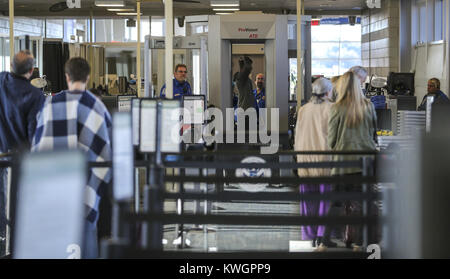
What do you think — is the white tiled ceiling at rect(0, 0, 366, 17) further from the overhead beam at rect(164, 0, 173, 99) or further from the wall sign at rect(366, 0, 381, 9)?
the overhead beam at rect(164, 0, 173, 99)

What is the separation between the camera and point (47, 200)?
1.67 metres

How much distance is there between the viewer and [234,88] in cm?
1284

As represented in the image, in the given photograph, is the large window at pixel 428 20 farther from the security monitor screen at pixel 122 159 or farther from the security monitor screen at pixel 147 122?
the security monitor screen at pixel 122 159

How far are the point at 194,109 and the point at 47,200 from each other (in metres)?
7.79

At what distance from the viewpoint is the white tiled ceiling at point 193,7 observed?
76.8 feet

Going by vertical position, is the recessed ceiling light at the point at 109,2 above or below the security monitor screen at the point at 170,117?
above

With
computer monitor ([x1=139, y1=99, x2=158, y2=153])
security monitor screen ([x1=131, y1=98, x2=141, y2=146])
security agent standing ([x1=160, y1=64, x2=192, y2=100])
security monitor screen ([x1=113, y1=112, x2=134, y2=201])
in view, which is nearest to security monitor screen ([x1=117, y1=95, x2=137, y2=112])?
security agent standing ([x1=160, y1=64, x2=192, y2=100])

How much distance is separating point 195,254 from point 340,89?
3.22 m

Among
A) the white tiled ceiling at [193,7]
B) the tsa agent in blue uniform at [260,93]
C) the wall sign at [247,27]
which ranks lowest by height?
the tsa agent in blue uniform at [260,93]

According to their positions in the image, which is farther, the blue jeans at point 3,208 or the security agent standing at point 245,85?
the security agent standing at point 245,85

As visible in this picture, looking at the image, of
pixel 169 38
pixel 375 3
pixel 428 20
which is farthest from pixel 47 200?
pixel 428 20

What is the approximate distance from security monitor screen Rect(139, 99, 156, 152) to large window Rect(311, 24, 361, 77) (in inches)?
952

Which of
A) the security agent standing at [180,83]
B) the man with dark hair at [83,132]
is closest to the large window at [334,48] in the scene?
the security agent standing at [180,83]
